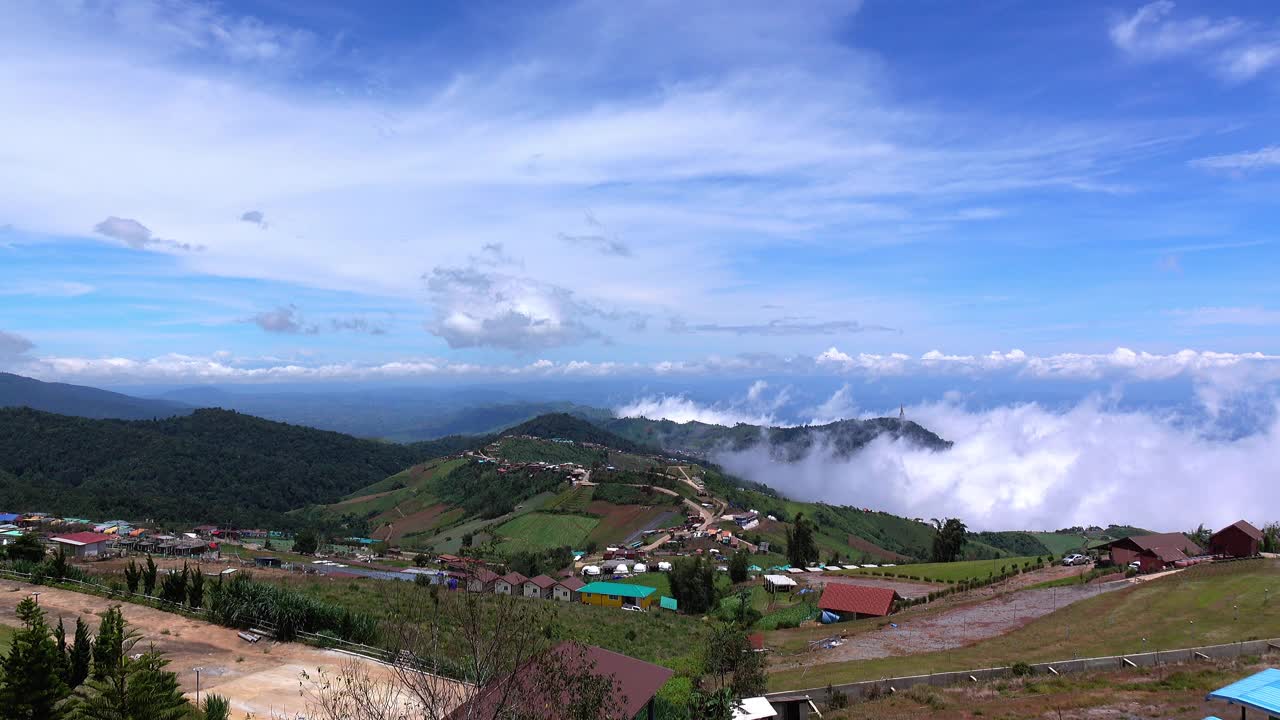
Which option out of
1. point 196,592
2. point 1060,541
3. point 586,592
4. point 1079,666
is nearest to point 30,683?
point 196,592

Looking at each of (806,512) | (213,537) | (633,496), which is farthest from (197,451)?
(806,512)

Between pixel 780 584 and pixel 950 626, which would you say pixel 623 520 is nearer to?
pixel 780 584

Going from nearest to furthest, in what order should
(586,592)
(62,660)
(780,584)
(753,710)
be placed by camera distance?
(62,660), (753,710), (780,584), (586,592)

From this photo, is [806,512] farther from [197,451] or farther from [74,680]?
[197,451]

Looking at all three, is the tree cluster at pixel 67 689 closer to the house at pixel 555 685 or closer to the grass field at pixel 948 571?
the house at pixel 555 685

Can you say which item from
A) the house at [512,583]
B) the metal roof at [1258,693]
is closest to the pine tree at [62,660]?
the metal roof at [1258,693]

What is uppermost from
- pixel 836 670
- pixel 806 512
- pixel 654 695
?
pixel 654 695

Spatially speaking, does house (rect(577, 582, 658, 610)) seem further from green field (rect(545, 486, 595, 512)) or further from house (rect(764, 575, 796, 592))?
green field (rect(545, 486, 595, 512))
